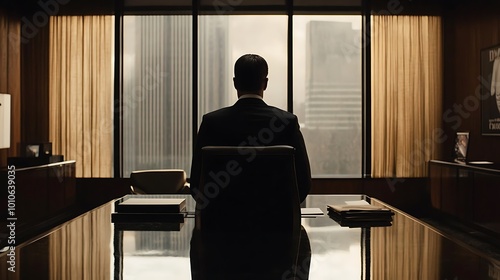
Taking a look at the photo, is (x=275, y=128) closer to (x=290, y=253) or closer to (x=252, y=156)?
(x=252, y=156)

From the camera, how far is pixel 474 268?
46.6 inches

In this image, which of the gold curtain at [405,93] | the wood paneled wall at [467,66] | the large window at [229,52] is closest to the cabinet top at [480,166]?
the wood paneled wall at [467,66]

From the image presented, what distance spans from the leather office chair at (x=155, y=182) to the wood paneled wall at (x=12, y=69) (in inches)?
103

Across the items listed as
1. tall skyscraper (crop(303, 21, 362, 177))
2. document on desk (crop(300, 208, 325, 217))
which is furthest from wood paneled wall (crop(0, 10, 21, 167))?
document on desk (crop(300, 208, 325, 217))

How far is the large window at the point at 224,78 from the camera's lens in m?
7.20

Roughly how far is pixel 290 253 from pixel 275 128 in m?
0.56

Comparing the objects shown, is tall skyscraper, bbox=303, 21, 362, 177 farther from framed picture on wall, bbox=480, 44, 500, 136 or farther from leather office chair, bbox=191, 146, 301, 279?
leather office chair, bbox=191, 146, 301, 279

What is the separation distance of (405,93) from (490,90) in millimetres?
1170

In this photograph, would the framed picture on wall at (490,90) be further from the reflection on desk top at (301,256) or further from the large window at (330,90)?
the reflection on desk top at (301,256)

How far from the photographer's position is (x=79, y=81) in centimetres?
712

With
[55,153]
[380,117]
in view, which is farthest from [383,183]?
[55,153]

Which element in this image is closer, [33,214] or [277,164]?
[277,164]

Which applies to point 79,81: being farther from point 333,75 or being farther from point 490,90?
point 490,90

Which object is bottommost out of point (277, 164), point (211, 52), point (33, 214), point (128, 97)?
point (33, 214)
